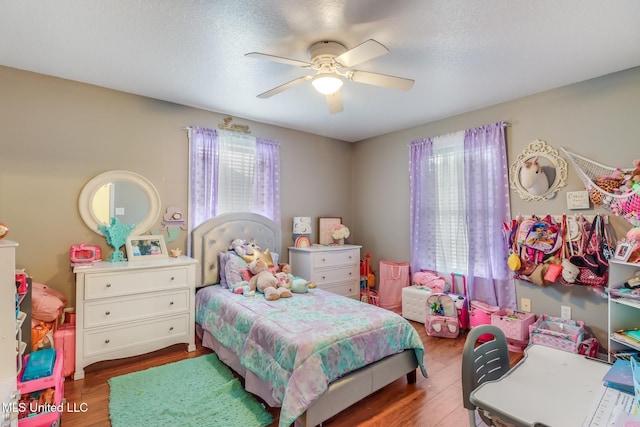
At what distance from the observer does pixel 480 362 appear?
133 centimetres

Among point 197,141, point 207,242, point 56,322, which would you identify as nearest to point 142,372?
point 56,322

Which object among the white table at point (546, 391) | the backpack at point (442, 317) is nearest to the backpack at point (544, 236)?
the backpack at point (442, 317)

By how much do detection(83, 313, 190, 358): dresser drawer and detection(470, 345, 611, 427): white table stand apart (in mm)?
2654

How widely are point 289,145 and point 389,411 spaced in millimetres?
3369

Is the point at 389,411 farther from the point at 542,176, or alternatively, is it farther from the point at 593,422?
the point at 542,176

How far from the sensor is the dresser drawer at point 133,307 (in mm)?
2510

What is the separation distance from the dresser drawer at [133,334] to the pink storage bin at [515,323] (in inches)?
122

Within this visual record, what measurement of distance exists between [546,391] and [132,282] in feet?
9.59

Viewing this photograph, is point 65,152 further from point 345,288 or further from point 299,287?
point 345,288

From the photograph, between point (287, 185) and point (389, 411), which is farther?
point (287, 185)

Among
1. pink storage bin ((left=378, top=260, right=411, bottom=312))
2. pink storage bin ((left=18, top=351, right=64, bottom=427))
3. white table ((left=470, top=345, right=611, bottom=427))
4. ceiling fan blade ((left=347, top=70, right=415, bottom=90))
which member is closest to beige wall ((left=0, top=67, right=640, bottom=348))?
pink storage bin ((left=18, top=351, right=64, bottom=427))

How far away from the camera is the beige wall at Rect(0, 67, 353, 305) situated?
2.59 m

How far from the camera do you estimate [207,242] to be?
135 inches

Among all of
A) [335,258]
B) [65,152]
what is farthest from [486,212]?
[65,152]
